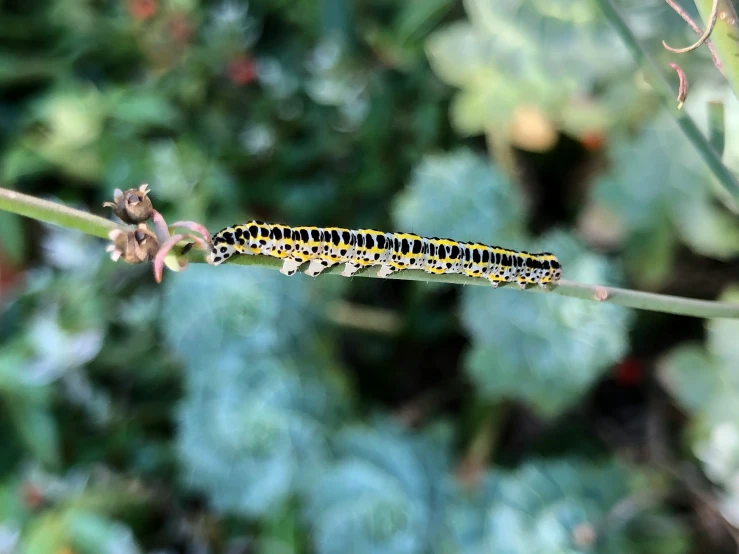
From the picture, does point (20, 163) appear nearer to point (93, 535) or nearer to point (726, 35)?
point (93, 535)

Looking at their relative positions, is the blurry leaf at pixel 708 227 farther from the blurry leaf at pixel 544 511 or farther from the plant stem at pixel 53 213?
the plant stem at pixel 53 213

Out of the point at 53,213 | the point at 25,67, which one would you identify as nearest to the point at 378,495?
the point at 53,213

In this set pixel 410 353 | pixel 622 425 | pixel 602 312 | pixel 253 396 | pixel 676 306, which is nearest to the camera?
pixel 676 306

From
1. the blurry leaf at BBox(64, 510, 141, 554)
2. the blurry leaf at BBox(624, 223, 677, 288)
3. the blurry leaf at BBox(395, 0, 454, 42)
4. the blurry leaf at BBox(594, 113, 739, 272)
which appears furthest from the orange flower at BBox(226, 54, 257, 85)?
the blurry leaf at BBox(64, 510, 141, 554)

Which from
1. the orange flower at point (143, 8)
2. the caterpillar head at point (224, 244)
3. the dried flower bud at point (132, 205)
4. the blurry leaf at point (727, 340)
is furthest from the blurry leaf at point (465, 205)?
the dried flower bud at point (132, 205)

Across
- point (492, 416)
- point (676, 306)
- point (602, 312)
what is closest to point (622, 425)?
point (492, 416)

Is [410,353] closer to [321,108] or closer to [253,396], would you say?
[253,396]

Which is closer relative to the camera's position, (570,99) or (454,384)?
(570,99)
